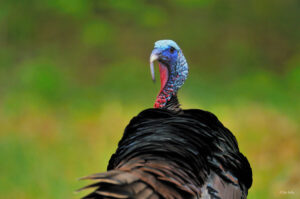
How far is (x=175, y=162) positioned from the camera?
111 inches

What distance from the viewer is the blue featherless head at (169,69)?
363 cm

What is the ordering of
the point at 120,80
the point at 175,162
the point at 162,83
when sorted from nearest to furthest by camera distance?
1. the point at 175,162
2. the point at 162,83
3. the point at 120,80

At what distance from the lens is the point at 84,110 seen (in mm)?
7840

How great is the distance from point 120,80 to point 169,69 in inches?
204

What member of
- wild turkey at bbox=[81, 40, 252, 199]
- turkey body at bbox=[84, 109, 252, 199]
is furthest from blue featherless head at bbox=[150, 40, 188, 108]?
turkey body at bbox=[84, 109, 252, 199]

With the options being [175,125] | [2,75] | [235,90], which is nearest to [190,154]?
[175,125]

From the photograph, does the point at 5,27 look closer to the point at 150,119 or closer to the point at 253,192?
the point at 253,192

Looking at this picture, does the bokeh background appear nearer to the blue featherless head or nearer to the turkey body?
the blue featherless head

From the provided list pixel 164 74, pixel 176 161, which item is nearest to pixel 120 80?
pixel 164 74

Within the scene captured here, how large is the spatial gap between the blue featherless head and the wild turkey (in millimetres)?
134

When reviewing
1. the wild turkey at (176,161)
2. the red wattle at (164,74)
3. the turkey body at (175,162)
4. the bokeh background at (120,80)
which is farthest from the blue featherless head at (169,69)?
the bokeh background at (120,80)

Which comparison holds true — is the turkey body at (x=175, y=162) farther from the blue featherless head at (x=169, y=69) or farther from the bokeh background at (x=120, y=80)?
the bokeh background at (x=120, y=80)

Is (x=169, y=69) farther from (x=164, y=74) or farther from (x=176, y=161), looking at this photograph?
(x=176, y=161)

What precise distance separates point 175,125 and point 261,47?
729 cm
